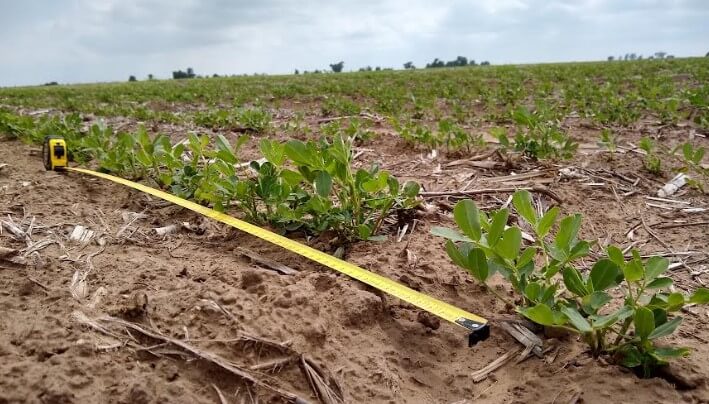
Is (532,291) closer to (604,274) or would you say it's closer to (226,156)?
(604,274)

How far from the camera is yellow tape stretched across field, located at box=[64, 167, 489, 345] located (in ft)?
5.55

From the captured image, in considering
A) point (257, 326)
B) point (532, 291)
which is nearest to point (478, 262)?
point (532, 291)

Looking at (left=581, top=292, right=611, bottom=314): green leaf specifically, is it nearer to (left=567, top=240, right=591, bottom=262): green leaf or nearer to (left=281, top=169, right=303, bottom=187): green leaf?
(left=567, top=240, right=591, bottom=262): green leaf

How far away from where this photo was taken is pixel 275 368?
1.48 metres

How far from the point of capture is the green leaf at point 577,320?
1336mm

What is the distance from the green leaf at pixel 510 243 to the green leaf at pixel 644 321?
1.13ft

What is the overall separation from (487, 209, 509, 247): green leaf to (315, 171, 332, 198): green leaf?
84 cm

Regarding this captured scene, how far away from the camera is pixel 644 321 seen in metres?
1.33

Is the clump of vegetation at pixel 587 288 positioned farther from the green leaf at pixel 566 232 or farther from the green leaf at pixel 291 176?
the green leaf at pixel 291 176

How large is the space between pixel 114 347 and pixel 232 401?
0.38 m

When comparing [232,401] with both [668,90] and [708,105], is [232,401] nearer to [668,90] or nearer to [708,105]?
[708,105]

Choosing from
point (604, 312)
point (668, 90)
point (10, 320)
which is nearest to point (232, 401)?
point (10, 320)

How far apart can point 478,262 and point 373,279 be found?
1.54 ft

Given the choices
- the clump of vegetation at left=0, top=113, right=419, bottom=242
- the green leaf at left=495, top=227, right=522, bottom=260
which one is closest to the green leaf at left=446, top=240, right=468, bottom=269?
the green leaf at left=495, top=227, right=522, bottom=260
